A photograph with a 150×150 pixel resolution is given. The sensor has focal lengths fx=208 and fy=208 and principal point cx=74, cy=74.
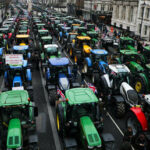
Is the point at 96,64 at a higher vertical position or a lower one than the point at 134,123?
higher

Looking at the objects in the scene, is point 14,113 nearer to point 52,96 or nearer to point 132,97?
point 52,96

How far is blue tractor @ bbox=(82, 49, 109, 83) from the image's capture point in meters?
14.5

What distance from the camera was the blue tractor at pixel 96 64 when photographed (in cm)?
1450

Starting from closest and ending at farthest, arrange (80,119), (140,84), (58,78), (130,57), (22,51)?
(80,119) → (58,78) → (140,84) → (130,57) → (22,51)

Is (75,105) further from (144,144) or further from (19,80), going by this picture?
A: (19,80)

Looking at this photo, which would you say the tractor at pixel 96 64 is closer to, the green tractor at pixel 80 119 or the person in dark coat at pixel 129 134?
the green tractor at pixel 80 119

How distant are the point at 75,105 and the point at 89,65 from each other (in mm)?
8870

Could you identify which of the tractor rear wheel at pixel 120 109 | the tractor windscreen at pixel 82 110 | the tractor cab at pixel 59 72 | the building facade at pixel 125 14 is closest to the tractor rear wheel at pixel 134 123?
the tractor rear wheel at pixel 120 109

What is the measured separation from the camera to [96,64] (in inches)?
600

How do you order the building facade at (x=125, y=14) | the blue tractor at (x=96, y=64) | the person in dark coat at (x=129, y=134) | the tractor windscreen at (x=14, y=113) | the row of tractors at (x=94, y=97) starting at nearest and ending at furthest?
1. the row of tractors at (x=94, y=97)
2. the tractor windscreen at (x=14, y=113)
3. the person in dark coat at (x=129, y=134)
4. the blue tractor at (x=96, y=64)
5. the building facade at (x=125, y=14)

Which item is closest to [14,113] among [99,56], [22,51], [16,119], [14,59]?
[16,119]

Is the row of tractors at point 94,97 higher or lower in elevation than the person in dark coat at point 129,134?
higher

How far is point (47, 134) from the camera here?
972 centimetres

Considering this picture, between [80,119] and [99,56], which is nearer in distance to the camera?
[80,119]
